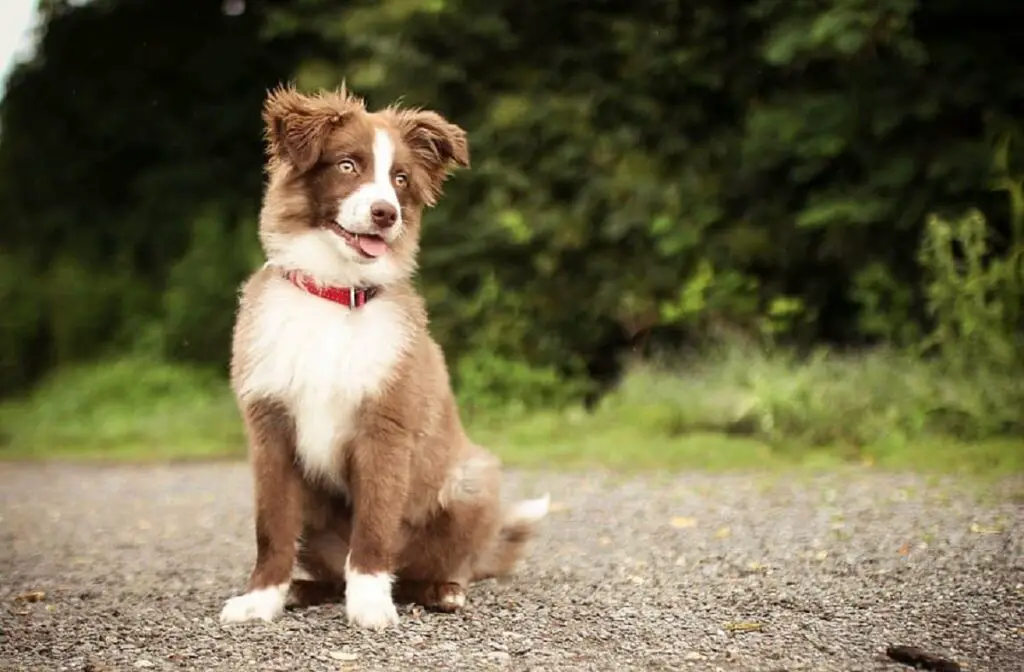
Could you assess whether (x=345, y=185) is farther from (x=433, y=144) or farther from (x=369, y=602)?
(x=369, y=602)

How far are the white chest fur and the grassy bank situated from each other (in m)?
4.99

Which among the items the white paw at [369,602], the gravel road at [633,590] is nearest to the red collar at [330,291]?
the white paw at [369,602]

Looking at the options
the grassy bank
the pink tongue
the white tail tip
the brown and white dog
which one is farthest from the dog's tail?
the grassy bank

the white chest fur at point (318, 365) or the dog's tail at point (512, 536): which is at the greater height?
the white chest fur at point (318, 365)

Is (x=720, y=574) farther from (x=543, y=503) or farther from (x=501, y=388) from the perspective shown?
(x=501, y=388)

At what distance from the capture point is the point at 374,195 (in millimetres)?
4141

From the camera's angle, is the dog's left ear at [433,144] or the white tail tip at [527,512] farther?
the white tail tip at [527,512]

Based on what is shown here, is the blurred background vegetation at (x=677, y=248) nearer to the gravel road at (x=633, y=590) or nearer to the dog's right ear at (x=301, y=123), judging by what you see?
the gravel road at (x=633, y=590)

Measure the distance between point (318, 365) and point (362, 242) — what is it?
0.48 meters

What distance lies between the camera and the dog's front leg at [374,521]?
4168mm

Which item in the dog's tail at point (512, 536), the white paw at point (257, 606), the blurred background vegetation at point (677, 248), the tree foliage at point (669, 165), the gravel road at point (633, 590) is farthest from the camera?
the tree foliage at point (669, 165)

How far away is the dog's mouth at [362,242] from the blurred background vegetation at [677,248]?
5.15m

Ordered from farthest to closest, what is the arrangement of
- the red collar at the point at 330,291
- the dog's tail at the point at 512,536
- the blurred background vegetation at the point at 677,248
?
the blurred background vegetation at the point at 677,248 → the dog's tail at the point at 512,536 → the red collar at the point at 330,291

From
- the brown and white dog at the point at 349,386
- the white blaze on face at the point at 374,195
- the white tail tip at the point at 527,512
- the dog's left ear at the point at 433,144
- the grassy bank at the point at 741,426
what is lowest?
the grassy bank at the point at 741,426
